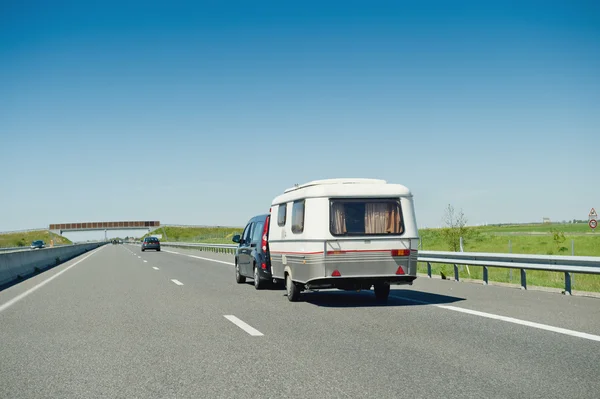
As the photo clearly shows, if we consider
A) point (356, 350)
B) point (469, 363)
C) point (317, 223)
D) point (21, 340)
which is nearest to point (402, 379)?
point (469, 363)

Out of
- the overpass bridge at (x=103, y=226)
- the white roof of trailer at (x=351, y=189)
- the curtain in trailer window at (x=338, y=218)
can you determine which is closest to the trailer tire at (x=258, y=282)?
the white roof of trailer at (x=351, y=189)

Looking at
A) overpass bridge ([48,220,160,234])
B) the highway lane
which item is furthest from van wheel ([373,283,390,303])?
overpass bridge ([48,220,160,234])

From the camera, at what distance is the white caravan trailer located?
11242mm

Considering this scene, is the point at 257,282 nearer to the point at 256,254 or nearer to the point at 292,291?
the point at 256,254

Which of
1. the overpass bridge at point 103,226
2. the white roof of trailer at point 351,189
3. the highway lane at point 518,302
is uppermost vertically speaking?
the overpass bridge at point 103,226

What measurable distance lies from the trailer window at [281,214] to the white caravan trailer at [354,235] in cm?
96

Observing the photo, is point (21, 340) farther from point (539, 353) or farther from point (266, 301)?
point (539, 353)

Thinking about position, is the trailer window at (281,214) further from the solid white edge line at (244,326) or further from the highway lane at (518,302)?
the solid white edge line at (244,326)

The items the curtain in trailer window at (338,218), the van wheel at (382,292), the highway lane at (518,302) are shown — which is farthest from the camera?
the van wheel at (382,292)

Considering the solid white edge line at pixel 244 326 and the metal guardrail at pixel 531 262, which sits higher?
the metal guardrail at pixel 531 262

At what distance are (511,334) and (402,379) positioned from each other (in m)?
2.95

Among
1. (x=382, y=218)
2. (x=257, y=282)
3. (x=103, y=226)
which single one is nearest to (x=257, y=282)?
(x=257, y=282)

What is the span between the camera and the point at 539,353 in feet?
22.4

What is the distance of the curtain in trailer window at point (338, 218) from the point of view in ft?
37.4
